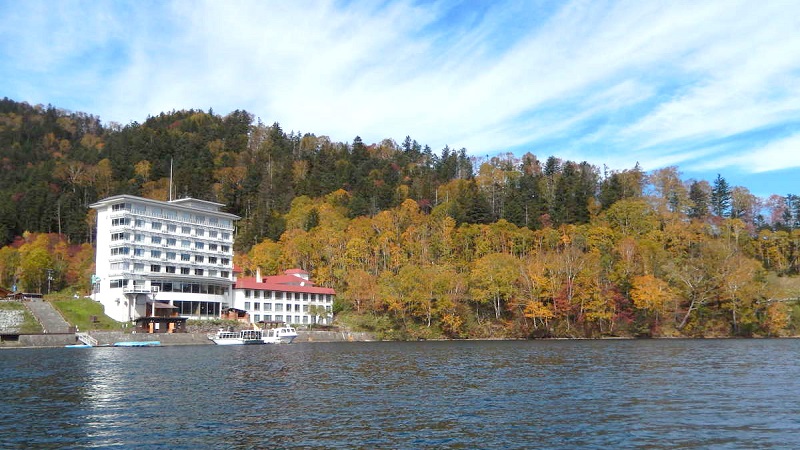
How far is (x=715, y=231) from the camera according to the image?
155500mm

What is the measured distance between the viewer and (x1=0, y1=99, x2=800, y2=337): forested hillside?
11200 cm

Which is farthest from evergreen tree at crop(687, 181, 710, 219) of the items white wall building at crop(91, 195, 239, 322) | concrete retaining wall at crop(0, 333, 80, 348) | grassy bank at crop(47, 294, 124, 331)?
concrete retaining wall at crop(0, 333, 80, 348)

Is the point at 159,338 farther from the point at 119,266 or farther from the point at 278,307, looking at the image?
the point at 278,307

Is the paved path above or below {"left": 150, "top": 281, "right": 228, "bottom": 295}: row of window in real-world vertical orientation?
below

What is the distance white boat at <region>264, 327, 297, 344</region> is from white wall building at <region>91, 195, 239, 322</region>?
15504mm

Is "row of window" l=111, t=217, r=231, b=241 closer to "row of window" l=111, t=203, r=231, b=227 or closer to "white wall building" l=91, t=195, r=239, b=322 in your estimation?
"white wall building" l=91, t=195, r=239, b=322

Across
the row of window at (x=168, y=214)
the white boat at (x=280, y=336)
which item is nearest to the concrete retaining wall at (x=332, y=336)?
the white boat at (x=280, y=336)

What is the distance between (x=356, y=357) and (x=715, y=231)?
12368cm

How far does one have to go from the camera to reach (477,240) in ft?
449

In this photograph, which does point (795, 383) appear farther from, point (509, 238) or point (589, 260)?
point (509, 238)

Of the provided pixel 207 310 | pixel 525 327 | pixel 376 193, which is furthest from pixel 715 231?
pixel 207 310

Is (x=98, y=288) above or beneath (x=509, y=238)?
beneath

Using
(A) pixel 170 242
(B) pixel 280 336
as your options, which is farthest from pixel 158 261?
(B) pixel 280 336

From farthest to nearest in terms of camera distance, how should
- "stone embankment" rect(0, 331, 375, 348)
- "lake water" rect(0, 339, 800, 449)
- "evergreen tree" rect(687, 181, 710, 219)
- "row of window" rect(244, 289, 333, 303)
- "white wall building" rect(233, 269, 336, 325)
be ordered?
"evergreen tree" rect(687, 181, 710, 219)
"row of window" rect(244, 289, 333, 303)
"white wall building" rect(233, 269, 336, 325)
"stone embankment" rect(0, 331, 375, 348)
"lake water" rect(0, 339, 800, 449)
